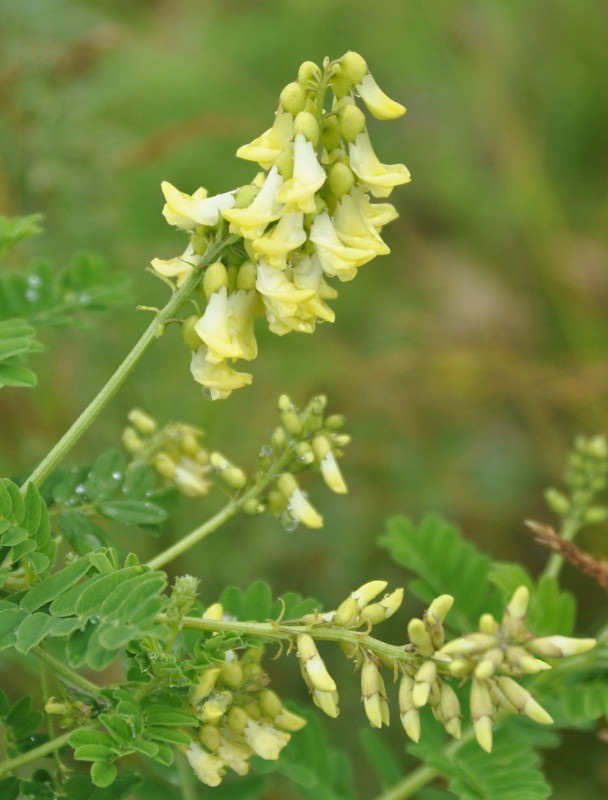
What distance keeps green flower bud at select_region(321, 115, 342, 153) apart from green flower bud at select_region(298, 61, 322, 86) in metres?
0.06

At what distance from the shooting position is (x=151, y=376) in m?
3.34

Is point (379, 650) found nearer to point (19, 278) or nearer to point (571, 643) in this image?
point (571, 643)

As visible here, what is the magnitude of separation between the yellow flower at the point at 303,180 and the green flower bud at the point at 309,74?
0.23 feet

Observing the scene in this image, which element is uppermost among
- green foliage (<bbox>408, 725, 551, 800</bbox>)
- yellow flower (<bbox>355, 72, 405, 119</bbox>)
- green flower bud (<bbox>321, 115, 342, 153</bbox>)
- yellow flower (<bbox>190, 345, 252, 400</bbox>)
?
yellow flower (<bbox>355, 72, 405, 119</bbox>)

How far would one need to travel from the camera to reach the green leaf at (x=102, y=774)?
114 centimetres

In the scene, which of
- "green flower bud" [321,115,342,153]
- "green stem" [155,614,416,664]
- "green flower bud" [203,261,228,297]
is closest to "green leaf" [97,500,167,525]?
"green stem" [155,614,416,664]

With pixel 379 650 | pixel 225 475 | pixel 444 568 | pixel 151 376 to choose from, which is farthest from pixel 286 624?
pixel 151 376

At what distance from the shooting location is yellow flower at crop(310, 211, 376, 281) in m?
1.19

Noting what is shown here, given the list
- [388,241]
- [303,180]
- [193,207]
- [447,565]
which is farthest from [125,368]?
[388,241]

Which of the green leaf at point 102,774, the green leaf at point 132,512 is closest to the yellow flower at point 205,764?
the green leaf at point 102,774

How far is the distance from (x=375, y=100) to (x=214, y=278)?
34cm

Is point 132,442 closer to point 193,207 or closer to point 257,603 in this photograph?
point 257,603

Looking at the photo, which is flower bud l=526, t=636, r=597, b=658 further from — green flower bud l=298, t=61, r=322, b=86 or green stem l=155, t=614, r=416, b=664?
green flower bud l=298, t=61, r=322, b=86

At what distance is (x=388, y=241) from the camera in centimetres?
447
